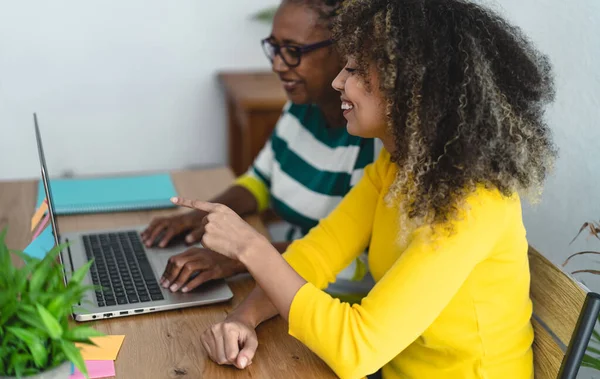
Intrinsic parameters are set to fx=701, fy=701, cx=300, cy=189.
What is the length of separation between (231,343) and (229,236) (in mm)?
171

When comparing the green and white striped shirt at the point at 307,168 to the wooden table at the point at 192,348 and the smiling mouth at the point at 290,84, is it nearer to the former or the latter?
the smiling mouth at the point at 290,84

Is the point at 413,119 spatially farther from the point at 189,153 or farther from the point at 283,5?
the point at 189,153

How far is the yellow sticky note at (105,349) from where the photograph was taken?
103cm

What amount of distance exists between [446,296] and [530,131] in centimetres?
29

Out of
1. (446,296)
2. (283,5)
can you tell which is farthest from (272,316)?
(283,5)

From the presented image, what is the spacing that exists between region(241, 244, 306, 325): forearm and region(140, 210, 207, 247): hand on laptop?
42 cm

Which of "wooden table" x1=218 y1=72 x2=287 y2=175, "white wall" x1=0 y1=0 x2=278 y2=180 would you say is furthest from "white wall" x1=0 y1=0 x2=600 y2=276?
"wooden table" x1=218 y1=72 x2=287 y2=175

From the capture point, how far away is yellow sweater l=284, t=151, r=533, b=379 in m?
1.02

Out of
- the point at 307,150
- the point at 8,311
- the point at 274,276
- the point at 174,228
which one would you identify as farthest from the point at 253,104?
the point at 8,311

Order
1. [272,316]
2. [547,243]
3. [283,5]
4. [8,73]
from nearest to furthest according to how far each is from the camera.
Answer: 1. [272,316]
2. [547,243]
3. [283,5]
4. [8,73]

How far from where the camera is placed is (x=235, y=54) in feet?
9.48

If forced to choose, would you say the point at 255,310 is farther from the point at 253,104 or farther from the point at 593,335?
the point at 253,104

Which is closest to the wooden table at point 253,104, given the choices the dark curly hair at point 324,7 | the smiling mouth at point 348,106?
the dark curly hair at point 324,7

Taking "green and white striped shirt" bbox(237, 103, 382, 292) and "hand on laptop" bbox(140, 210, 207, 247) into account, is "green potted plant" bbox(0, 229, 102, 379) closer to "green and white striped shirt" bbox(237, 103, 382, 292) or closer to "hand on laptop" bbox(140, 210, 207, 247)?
"hand on laptop" bbox(140, 210, 207, 247)
